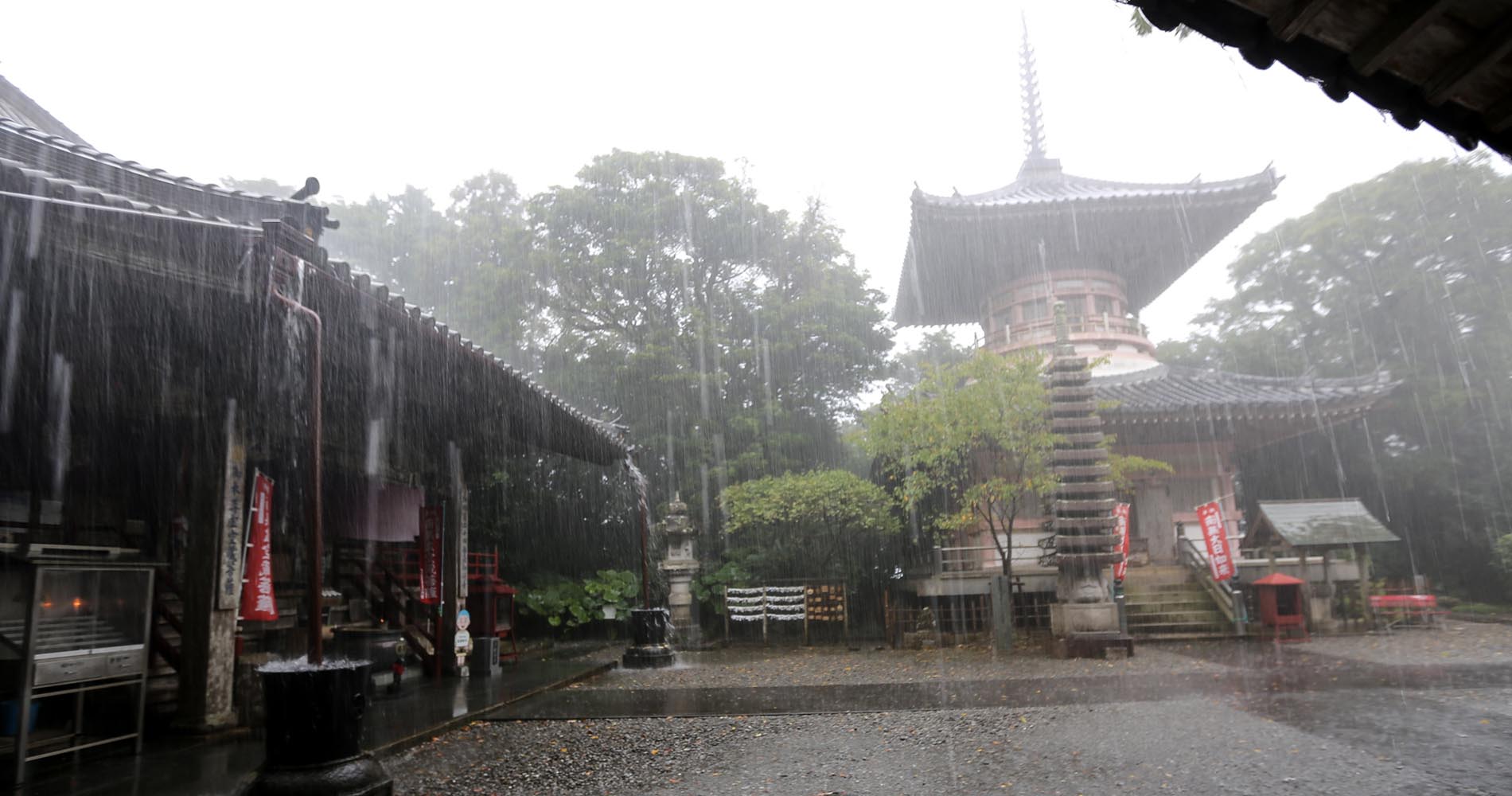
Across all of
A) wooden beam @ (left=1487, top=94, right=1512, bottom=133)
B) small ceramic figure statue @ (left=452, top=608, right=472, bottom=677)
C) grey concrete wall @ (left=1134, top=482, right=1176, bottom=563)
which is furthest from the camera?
grey concrete wall @ (left=1134, top=482, right=1176, bottom=563)

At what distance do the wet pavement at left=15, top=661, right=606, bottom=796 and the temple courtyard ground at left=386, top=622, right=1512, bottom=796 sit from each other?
0.28 m

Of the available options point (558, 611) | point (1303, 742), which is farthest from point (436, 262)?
point (1303, 742)

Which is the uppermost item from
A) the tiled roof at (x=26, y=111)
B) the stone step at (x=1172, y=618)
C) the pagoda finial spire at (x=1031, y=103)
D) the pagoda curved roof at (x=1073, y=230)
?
the pagoda finial spire at (x=1031, y=103)

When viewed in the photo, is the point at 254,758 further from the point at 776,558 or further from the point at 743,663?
the point at 776,558

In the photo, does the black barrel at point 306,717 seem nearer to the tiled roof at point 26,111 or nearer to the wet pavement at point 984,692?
the wet pavement at point 984,692

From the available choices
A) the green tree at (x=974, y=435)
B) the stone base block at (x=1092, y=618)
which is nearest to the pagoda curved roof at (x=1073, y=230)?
the green tree at (x=974, y=435)

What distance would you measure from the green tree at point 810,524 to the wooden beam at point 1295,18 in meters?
12.9

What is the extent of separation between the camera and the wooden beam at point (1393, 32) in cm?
232

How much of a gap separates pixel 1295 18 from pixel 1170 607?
42.8ft

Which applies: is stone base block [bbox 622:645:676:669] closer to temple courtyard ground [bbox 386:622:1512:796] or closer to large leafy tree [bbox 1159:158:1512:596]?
temple courtyard ground [bbox 386:622:1512:796]

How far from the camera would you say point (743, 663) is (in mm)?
12375

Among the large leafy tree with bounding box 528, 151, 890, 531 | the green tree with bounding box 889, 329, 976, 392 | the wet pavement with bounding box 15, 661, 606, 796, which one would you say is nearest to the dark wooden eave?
the wet pavement with bounding box 15, 661, 606, 796

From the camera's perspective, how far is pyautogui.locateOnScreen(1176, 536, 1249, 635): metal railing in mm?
13000

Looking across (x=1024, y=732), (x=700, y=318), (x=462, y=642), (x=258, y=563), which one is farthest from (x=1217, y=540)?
(x=258, y=563)
